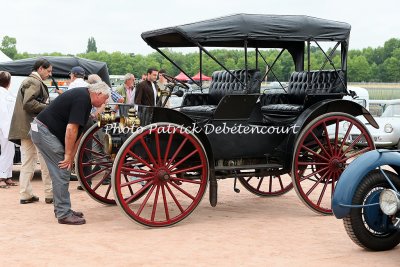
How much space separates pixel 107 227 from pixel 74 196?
6.87 feet

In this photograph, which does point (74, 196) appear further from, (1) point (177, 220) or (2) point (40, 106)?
(1) point (177, 220)

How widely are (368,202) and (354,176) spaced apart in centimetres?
25

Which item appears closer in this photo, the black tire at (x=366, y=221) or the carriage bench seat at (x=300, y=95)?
the black tire at (x=366, y=221)

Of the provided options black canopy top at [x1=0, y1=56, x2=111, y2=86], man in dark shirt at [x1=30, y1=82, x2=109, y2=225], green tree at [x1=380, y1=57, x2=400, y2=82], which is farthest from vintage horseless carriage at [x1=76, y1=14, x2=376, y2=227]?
green tree at [x1=380, y1=57, x2=400, y2=82]

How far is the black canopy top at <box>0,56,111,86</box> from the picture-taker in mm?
11203

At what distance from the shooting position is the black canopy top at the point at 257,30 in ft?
21.9

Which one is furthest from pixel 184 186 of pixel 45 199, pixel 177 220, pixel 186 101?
pixel 177 220

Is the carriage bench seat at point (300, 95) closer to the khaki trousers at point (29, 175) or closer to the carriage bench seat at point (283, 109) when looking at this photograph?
the carriage bench seat at point (283, 109)

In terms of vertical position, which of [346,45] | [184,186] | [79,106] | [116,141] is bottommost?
[184,186]

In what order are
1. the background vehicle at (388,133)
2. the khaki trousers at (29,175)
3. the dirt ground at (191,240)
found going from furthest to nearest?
1. the background vehicle at (388,133)
2. the khaki trousers at (29,175)
3. the dirt ground at (191,240)

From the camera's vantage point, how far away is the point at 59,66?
38.4 ft

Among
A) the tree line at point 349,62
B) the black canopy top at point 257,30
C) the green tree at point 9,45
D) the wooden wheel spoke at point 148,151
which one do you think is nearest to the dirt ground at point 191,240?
the wooden wheel spoke at point 148,151

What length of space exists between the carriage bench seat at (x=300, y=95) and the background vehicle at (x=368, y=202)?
199 centimetres

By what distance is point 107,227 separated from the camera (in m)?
6.36
